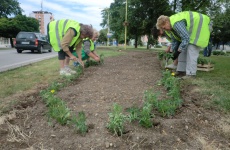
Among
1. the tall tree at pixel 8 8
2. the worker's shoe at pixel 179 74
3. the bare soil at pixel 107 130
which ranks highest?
the tall tree at pixel 8 8

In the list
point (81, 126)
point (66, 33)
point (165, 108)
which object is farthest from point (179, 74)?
point (81, 126)

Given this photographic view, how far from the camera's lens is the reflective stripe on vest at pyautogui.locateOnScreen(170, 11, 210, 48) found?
198 inches

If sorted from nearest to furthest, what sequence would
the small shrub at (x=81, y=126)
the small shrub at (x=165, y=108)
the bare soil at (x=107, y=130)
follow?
the bare soil at (x=107, y=130) → the small shrub at (x=81, y=126) → the small shrub at (x=165, y=108)

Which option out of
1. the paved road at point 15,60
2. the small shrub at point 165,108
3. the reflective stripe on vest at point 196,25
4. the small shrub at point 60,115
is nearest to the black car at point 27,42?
the paved road at point 15,60

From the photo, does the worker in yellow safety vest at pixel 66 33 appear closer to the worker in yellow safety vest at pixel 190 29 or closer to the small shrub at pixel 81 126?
the worker in yellow safety vest at pixel 190 29

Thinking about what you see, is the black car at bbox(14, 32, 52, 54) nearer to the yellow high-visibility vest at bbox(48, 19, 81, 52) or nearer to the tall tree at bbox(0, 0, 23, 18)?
the yellow high-visibility vest at bbox(48, 19, 81, 52)

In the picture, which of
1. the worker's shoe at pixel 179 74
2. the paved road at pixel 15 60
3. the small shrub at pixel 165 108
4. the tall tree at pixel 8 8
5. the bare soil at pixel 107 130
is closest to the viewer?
the bare soil at pixel 107 130

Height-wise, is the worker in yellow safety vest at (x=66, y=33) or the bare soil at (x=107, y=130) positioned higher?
the worker in yellow safety vest at (x=66, y=33)

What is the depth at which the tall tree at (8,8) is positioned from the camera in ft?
121

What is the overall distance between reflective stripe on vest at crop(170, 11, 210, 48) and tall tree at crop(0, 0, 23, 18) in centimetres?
3824

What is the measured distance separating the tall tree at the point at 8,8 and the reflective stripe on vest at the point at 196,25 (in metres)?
38.2

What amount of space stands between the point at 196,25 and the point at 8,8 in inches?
1563

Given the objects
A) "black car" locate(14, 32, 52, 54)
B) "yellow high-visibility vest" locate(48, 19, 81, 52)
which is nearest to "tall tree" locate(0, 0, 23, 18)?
"black car" locate(14, 32, 52, 54)

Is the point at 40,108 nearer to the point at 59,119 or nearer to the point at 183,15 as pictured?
the point at 59,119
